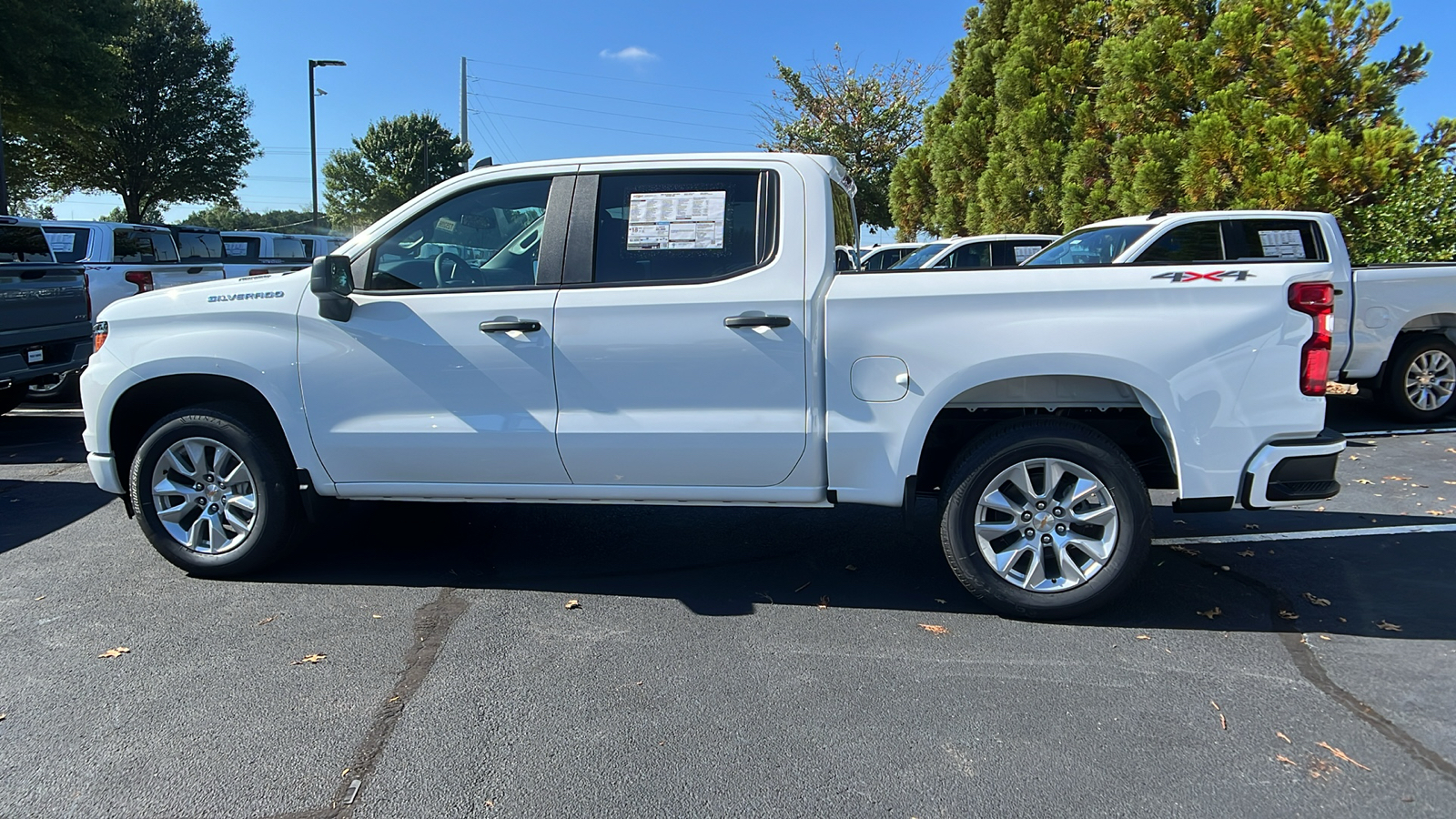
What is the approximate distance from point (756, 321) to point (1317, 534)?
3.64 meters

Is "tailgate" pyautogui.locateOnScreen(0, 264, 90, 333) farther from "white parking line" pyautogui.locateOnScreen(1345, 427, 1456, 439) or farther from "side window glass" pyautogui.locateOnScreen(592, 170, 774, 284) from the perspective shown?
"white parking line" pyautogui.locateOnScreen(1345, 427, 1456, 439)

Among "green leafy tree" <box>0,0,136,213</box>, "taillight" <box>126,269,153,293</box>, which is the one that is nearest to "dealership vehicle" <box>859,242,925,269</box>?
"taillight" <box>126,269,153,293</box>

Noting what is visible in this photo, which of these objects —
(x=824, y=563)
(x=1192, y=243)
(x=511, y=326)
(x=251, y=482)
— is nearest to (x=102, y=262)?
(x=251, y=482)

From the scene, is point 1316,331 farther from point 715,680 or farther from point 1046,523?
point 715,680

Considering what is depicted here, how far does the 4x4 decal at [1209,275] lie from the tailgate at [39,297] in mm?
8673

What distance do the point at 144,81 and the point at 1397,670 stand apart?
35.2m

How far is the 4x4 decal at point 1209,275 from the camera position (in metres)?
3.69

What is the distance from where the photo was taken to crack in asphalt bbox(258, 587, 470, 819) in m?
2.75

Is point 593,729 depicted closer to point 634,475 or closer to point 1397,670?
point 634,475

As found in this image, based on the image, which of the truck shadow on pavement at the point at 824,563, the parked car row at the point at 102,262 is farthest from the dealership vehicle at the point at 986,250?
the parked car row at the point at 102,262

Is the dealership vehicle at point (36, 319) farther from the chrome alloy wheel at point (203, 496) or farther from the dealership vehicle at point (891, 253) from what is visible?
the dealership vehicle at point (891, 253)

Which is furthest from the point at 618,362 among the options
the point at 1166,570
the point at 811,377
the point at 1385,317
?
the point at 1385,317

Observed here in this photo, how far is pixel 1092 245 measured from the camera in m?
8.88

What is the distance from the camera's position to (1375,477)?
655 cm
